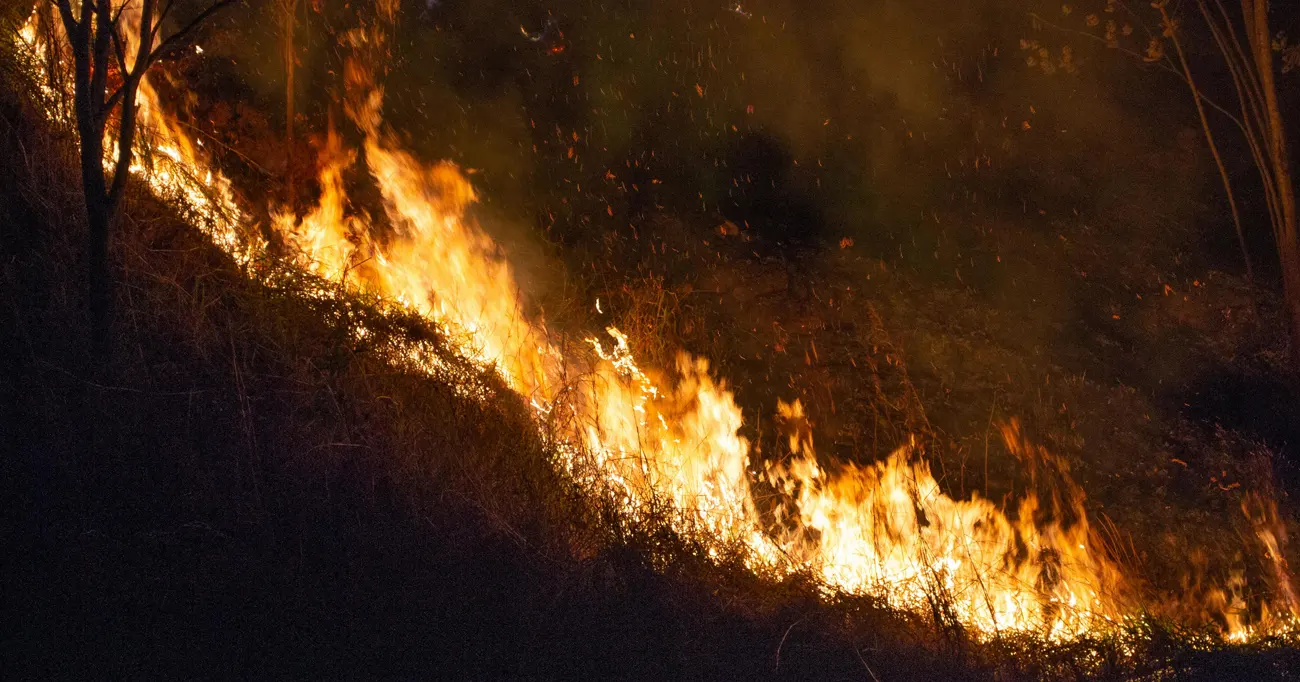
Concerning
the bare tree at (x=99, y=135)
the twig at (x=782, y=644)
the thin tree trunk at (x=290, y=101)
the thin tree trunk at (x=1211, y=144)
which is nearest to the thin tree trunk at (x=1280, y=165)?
the thin tree trunk at (x=1211, y=144)

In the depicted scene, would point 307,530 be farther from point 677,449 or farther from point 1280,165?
point 1280,165

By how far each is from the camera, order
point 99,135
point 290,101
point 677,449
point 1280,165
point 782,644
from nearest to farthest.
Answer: point 782,644 < point 99,135 < point 677,449 < point 1280,165 < point 290,101

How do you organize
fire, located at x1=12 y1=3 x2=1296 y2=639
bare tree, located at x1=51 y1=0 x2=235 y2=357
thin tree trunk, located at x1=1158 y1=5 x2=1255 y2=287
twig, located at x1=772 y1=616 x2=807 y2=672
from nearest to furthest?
1. twig, located at x1=772 y1=616 x2=807 y2=672
2. bare tree, located at x1=51 y1=0 x2=235 y2=357
3. fire, located at x1=12 y1=3 x2=1296 y2=639
4. thin tree trunk, located at x1=1158 y1=5 x2=1255 y2=287

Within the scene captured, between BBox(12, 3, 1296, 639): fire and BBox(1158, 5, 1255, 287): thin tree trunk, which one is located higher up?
BBox(1158, 5, 1255, 287): thin tree trunk

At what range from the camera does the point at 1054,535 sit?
5012 millimetres

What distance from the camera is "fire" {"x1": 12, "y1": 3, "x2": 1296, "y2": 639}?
165 inches

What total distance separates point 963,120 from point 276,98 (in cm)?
562

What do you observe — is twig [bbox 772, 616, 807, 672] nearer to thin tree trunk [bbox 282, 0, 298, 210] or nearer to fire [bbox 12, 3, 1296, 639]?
fire [bbox 12, 3, 1296, 639]

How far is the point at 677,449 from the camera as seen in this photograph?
506 cm

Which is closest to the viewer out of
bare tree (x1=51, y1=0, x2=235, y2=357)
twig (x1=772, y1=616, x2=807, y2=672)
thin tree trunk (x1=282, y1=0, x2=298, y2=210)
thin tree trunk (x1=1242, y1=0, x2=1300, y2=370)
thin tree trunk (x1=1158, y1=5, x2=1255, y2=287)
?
twig (x1=772, y1=616, x2=807, y2=672)

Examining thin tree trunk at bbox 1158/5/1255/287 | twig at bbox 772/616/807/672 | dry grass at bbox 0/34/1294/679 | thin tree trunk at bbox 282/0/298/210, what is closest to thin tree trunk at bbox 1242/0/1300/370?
thin tree trunk at bbox 1158/5/1255/287

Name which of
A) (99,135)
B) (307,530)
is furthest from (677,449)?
(99,135)

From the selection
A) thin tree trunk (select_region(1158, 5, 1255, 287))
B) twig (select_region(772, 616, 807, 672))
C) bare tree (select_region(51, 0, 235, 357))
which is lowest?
twig (select_region(772, 616, 807, 672))

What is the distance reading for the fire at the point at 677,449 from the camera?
13.8ft
